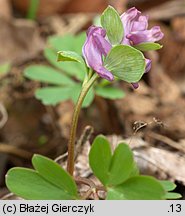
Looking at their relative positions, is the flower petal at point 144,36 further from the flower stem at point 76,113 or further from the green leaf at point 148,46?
the flower stem at point 76,113

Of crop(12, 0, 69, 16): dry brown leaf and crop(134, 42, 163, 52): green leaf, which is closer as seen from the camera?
crop(134, 42, 163, 52): green leaf

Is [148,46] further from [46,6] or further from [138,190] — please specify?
[46,6]

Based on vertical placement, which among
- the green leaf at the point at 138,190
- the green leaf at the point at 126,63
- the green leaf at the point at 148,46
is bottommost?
the green leaf at the point at 138,190

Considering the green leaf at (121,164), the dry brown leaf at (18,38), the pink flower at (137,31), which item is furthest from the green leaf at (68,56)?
the dry brown leaf at (18,38)

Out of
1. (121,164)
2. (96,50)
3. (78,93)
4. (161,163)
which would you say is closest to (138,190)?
(121,164)

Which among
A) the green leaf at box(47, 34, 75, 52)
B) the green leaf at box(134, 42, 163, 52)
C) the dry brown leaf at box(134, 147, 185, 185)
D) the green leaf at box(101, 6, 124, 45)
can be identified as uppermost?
the green leaf at box(101, 6, 124, 45)

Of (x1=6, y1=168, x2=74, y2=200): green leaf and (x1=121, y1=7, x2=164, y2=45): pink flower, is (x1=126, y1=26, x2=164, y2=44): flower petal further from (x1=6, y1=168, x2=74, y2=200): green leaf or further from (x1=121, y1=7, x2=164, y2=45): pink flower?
(x1=6, y1=168, x2=74, y2=200): green leaf

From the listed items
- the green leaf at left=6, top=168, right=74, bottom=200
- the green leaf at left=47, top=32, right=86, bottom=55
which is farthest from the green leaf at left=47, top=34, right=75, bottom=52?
the green leaf at left=6, top=168, right=74, bottom=200
